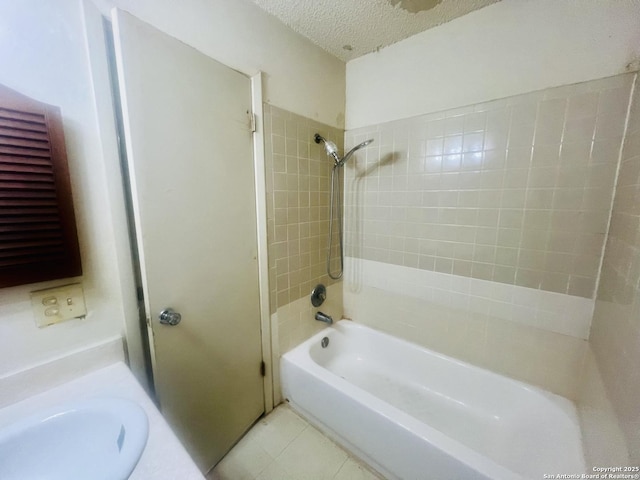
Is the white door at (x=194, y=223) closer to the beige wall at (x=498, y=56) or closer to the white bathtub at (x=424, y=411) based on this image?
the white bathtub at (x=424, y=411)

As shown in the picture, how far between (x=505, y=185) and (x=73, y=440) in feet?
6.21

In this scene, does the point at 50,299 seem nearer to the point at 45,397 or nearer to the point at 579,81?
the point at 45,397

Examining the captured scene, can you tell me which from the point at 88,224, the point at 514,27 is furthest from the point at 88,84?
the point at 514,27

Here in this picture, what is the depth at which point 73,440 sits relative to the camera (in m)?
0.66

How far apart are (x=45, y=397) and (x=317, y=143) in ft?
5.20

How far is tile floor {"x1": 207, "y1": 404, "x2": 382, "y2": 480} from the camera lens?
1200mm

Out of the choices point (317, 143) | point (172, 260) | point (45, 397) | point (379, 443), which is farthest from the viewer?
point (317, 143)

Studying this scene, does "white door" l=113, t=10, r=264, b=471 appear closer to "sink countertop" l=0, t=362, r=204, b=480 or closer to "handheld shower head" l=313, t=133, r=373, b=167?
"sink countertop" l=0, t=362, r=204, b=480

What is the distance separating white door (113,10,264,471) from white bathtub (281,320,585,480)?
1.46ft

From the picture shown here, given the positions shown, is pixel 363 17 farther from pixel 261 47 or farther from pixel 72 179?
pixel 72 179

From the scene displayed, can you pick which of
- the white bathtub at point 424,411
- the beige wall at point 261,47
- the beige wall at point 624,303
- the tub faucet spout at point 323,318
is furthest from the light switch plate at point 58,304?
the beige wall at point 624,303

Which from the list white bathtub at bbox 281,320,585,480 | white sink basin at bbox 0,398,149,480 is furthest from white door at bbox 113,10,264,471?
white bathtub at bbox 281,320,585,480

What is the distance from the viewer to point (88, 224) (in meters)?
0.82

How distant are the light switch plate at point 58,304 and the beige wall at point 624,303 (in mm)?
1608
